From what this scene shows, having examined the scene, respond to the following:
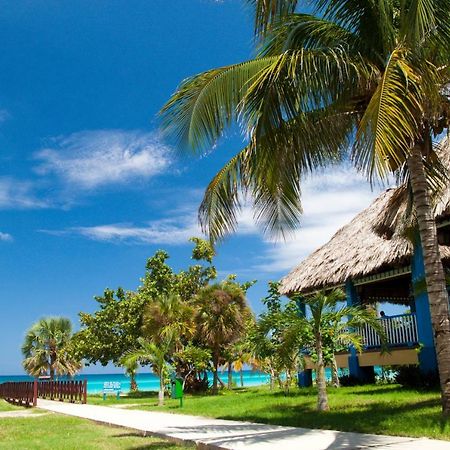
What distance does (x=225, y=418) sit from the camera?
12695mm

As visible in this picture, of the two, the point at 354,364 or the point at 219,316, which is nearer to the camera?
the point at 354,364

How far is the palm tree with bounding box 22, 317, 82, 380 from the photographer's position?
37.8m

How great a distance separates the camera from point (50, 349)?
3806cm

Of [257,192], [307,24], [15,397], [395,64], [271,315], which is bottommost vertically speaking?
[15,397]

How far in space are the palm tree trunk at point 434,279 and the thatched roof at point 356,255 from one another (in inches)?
151

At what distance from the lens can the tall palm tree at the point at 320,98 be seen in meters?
8.18

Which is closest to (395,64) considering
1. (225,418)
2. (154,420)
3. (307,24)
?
(307,24)

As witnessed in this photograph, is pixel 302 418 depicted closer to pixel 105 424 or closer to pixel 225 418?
pixel 225 418

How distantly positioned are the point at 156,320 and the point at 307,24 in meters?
20.8

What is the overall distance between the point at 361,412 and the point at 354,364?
821cm

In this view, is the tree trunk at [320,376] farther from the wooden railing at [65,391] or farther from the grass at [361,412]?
the wooden railing at [65,391]

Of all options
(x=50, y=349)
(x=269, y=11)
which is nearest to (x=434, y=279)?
(x=269, y=11)

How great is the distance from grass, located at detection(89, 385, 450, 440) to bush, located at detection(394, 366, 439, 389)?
291mm

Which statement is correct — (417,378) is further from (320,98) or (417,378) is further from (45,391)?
(45,391)
